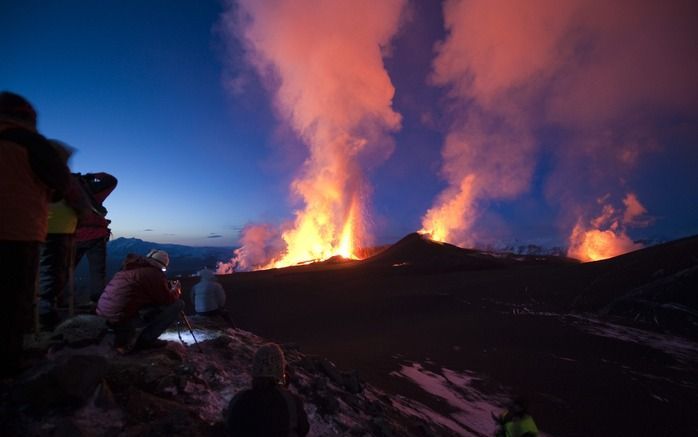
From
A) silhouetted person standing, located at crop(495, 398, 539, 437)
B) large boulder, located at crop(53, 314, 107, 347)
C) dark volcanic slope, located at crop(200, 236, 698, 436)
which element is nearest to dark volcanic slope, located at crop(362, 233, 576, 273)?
dark volcanic slope, located at crop(200, 236, 698, 436)

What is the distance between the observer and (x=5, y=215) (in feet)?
10.5

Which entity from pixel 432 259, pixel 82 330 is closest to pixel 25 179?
pixel 82 330

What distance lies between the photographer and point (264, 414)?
3.04 m

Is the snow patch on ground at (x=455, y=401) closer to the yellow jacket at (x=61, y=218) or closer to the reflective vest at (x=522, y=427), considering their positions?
the reflective vest at (x=522, y=427)

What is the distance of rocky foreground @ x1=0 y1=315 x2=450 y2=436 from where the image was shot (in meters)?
3.21

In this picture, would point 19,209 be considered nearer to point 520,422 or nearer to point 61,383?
point 61,383

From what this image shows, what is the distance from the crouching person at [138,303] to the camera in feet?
16.2

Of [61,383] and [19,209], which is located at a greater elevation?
[19,209]

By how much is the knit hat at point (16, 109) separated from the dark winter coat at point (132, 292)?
2.25 metres

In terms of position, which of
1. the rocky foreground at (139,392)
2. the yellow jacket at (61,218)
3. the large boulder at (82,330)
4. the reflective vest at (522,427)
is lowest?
the reflective vest at (522,427)

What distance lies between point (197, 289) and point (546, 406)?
11326mm

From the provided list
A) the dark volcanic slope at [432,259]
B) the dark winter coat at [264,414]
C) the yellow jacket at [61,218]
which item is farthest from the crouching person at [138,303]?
the dark volcanic slope at [432,259]

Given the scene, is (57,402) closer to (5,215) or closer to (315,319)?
(5,215)

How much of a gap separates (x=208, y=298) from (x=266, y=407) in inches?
290
